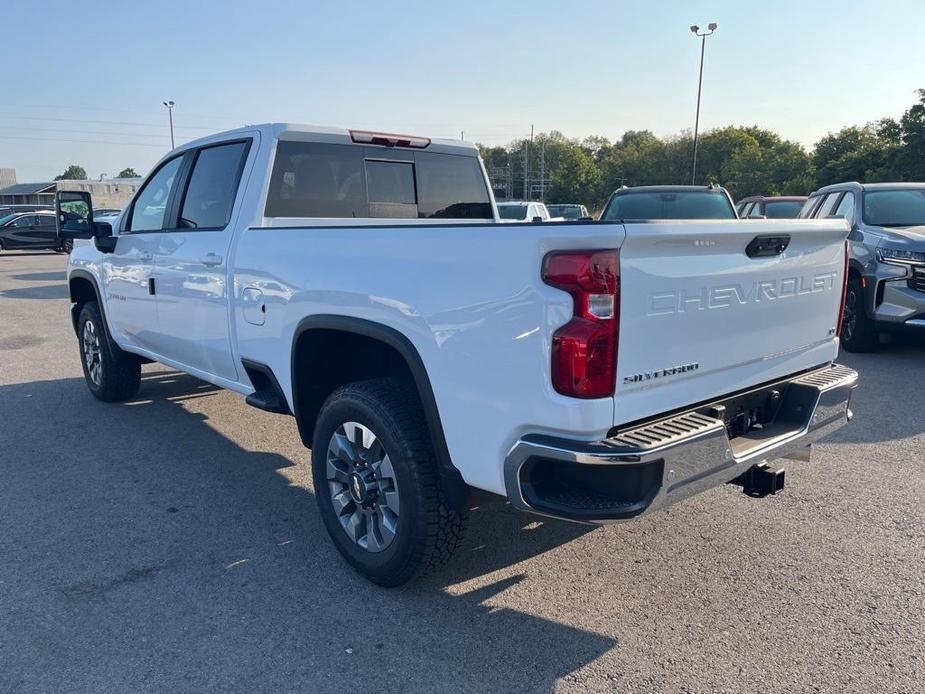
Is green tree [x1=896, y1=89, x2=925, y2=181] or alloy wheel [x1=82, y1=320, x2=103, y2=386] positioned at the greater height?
green tree [x1=896, y1=89, x2=925, y2=181]

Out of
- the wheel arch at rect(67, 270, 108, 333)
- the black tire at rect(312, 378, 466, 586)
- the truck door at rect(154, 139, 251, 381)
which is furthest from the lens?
the wheel arch at rect(67, 270, 108, 333)

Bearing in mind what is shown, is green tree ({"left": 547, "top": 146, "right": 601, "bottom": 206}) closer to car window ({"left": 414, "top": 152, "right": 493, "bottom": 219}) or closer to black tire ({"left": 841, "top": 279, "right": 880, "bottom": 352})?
black tire ({"left": 841, "top": 279, "right": 880, "bottom": 352})

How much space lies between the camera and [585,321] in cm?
243

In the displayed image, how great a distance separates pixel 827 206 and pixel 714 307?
26.6 feet

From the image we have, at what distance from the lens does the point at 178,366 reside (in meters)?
5.21

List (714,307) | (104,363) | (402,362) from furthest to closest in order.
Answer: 1. (104,363)
2. (402,362)
3. (714,307)

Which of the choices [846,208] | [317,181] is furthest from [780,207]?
[317,181]

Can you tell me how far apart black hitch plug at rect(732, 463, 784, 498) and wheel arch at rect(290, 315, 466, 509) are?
1208 mm

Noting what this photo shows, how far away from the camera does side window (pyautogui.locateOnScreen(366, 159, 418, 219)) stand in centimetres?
482

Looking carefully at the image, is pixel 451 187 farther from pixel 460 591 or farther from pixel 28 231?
pixel 28 231

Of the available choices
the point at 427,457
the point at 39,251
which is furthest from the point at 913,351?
the point at 39,251

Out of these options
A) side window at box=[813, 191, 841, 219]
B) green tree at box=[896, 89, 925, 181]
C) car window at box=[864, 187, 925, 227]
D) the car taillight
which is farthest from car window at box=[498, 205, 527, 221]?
green tree at box=[896, 89, 925, 181]

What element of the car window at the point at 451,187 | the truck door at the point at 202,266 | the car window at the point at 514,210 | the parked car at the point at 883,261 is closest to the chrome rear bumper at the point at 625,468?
the truck door at the point at 202,266

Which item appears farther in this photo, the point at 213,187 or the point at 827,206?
the point at 827,206
